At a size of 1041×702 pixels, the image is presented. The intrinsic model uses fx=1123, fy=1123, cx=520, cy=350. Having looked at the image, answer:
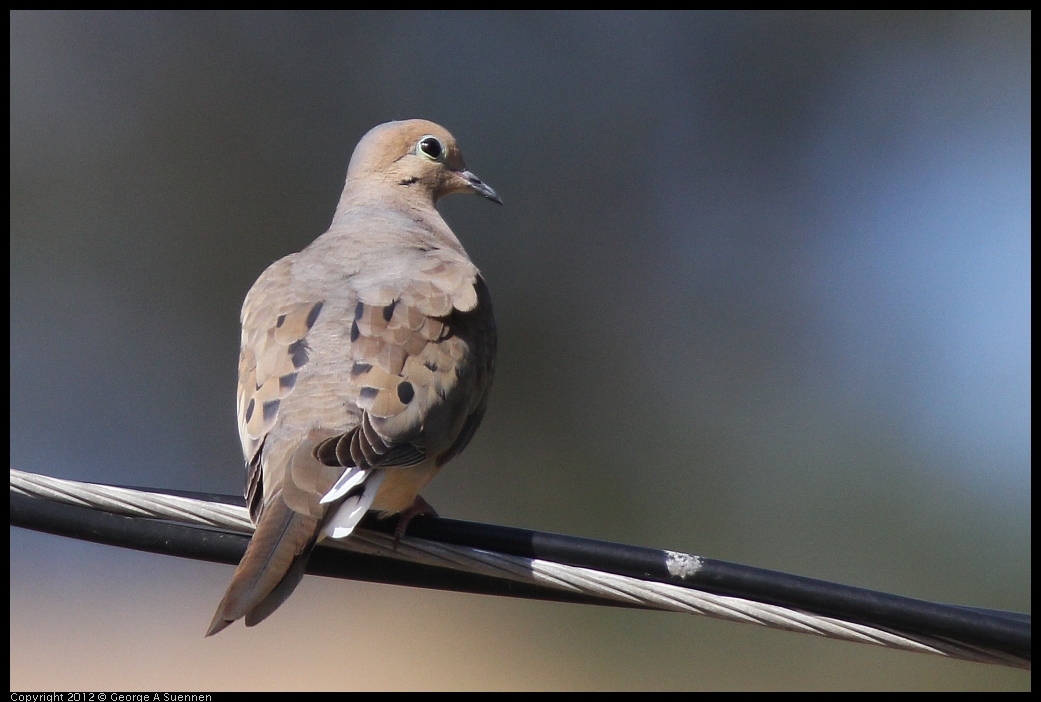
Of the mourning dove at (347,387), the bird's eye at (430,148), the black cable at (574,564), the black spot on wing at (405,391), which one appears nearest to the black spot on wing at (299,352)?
the mourning dove at (347,387)

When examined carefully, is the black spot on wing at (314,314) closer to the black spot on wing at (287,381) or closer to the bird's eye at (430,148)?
the black spot on wing at (287,381)

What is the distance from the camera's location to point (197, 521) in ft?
7.91

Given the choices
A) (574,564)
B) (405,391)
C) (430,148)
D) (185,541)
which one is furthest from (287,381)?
(430,148)

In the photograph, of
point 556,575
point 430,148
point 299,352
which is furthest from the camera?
point 430,148

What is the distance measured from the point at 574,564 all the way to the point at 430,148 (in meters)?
2.77

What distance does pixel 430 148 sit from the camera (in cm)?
477

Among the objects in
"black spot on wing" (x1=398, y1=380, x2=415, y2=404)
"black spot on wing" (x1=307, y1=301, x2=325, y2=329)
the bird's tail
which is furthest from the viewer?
"black spot on wing" (x1=307, y1=301, x2=325, y2=329)

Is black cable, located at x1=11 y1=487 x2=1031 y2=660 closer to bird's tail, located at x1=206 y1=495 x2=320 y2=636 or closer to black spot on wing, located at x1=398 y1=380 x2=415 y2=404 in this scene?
bird's tail, located at x1=206 y1=495 x2=320 y2=636

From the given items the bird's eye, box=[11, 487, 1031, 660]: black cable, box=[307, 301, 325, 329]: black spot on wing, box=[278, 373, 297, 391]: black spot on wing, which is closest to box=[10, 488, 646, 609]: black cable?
box=[11, 487, 1031, 660]: black cable

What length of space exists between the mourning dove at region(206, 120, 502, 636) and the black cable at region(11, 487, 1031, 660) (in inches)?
4.9

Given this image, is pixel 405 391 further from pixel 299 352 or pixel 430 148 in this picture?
pixel 430 148

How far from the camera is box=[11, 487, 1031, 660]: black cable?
7.14 ft

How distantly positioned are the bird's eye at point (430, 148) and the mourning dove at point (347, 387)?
2.69ft

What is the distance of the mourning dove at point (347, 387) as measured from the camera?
2.52m
